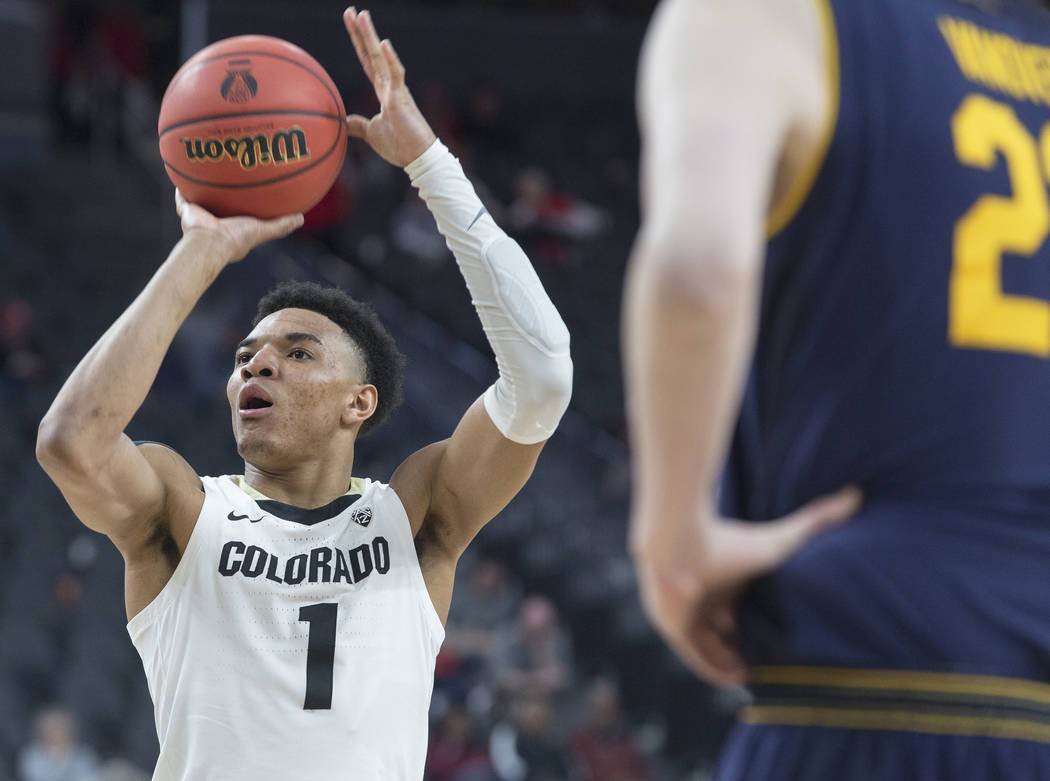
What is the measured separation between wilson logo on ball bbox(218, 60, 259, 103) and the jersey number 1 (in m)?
1.19

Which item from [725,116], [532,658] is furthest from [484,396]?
[532,658]

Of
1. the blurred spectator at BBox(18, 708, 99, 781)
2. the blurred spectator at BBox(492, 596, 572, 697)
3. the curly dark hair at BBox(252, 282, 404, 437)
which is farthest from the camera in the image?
the blurred spectator at BBox(492, 596, 572, 697)

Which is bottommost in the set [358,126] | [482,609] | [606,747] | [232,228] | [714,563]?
[606,747]

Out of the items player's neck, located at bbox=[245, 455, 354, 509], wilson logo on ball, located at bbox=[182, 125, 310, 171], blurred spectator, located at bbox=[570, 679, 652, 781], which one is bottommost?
blurred spectator, located at bbox=[570, 679, 652, 781]

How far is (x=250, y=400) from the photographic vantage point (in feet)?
10.3

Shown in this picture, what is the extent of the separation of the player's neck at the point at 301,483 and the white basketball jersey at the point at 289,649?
0.09 metres

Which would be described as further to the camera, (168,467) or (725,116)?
(168,467)

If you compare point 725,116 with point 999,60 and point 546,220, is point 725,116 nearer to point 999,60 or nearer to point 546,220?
point 999,60

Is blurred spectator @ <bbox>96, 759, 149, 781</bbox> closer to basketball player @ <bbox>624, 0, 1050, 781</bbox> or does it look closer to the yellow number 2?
basketball player @ <bbox>624, 0, 1050, 781</bbox>

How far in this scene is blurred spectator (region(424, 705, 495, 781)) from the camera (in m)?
7.80

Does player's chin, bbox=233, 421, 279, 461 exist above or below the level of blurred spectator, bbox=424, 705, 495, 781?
above

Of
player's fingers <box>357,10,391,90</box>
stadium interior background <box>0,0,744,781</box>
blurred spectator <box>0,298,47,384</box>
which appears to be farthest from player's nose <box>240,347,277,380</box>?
blurred spectator <box>0,298,47,384</box>

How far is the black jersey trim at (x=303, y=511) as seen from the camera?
120 inches

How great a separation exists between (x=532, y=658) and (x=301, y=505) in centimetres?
567
